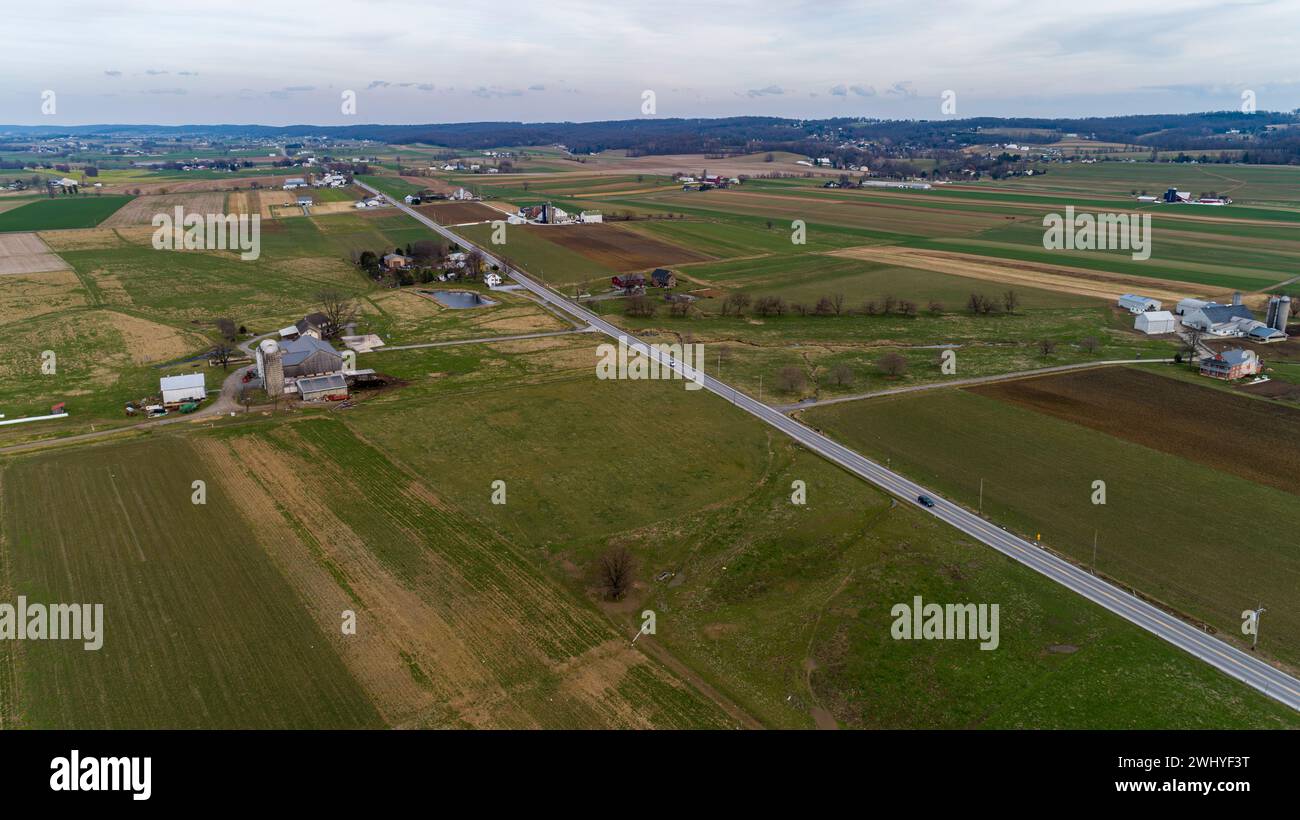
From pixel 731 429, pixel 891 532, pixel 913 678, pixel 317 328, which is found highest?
pixel 317 328

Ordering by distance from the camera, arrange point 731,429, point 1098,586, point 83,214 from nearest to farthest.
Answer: point 1098,586 → point 731,429 → point 83,214

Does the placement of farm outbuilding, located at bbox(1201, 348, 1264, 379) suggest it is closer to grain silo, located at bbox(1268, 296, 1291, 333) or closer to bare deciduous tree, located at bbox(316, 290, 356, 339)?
grain silo, located at bbox(1268, 296, 1291, 333)

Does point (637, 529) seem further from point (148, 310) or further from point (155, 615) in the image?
point (148, 310)

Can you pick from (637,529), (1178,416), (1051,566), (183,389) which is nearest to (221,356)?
(183,389)

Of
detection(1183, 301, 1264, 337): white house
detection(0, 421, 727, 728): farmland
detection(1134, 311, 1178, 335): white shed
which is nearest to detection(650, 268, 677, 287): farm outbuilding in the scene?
detection(1134, 311, 1178, 335): white shed

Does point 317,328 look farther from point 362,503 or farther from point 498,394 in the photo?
point 362,503

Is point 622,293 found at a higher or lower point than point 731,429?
higher

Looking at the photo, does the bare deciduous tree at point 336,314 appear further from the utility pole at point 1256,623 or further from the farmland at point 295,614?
the utility pole at point 1256,623

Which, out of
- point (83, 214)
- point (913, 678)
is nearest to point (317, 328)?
point (913, 678)

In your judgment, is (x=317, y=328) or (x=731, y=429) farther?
(x=317, y=328)
